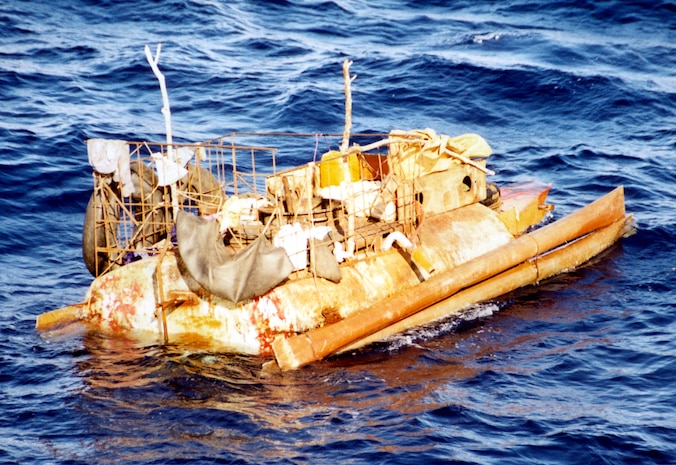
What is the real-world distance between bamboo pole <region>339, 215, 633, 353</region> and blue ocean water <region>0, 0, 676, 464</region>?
0.28 meters

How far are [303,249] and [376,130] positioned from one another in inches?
588

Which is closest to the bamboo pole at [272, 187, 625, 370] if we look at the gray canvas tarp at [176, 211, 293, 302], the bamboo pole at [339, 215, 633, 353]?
the bamboo pole at [339, 215, 633, 353]

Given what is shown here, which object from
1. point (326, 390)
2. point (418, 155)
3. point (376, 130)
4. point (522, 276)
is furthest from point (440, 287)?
point (376, 130)

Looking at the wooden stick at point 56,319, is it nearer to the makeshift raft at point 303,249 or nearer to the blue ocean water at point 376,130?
the makeshift raft at point 303,249

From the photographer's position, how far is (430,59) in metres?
37.5

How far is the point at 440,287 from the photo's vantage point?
18.7 metres

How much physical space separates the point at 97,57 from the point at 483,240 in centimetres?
2233

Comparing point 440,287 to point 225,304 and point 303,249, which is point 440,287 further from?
point 225,304

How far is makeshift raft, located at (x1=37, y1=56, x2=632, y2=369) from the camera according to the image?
663 inches

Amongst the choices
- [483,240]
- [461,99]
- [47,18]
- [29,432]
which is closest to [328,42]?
[461,99]

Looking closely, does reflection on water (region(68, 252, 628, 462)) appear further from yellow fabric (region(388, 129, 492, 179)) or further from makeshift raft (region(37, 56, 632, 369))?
yellow fabric (region(388, 129, 492, 179))

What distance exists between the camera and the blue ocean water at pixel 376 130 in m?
14.8

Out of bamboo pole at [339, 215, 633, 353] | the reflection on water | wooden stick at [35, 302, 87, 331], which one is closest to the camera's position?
the reflection on water

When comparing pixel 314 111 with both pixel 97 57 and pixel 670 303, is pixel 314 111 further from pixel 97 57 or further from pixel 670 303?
pixel 670 303
